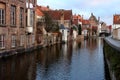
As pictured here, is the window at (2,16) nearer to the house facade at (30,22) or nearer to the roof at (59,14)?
the house facade at (30,22)

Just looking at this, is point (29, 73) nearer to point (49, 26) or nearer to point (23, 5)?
point (23, 5)

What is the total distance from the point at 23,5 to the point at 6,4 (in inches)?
278

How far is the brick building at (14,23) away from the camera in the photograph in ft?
107

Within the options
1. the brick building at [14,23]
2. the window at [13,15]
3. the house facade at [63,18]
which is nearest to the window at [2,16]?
the brick building at [14,23]

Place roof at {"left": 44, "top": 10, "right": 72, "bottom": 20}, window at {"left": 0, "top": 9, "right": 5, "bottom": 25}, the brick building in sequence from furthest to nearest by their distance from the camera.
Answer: roof at {"left": 44, "top": 10, "right": 72, "bottom": 20}, the brick building, window at {"left": 0, "top": 9, "right": 5, "bottom": 25}

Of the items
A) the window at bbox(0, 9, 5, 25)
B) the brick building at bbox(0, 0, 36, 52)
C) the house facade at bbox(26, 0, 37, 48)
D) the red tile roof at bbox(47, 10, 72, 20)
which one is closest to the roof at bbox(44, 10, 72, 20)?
the red tile roof at bbox(47, 10, 72, 20)

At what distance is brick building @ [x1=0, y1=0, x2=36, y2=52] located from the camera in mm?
32562

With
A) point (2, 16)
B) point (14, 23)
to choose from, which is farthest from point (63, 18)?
point (2, 16)

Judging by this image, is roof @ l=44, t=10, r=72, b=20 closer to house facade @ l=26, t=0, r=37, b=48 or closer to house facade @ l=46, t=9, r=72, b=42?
house facade @ l=46, t=9, r=72, b=42

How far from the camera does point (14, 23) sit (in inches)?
1441

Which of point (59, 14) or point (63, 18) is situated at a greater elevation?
point (59, 14)

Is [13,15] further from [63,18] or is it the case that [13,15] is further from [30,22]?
[63,18]

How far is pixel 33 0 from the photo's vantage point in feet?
152

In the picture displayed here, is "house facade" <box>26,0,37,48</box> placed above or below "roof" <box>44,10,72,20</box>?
below
